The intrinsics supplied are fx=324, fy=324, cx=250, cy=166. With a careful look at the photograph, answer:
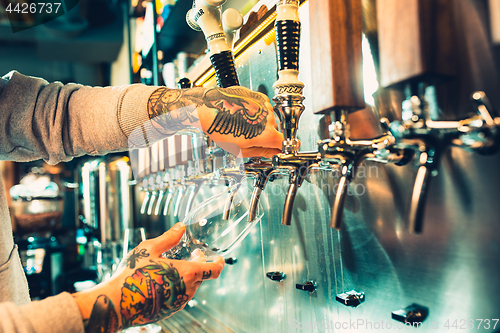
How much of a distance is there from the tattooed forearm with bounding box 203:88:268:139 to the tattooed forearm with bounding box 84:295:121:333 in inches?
15.6

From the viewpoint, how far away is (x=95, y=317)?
0.57 m

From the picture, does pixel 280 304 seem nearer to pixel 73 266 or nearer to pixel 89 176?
pixel 89 176

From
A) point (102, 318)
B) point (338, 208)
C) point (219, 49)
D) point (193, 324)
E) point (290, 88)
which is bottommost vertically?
point (193, 324)

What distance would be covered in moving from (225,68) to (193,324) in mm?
1073

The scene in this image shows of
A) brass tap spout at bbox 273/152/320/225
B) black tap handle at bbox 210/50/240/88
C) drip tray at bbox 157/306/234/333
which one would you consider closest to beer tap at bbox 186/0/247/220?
black tap handle at bbox 210/50/240/88

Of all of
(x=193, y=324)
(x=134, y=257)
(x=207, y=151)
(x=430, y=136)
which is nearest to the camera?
(x=430, y=136)

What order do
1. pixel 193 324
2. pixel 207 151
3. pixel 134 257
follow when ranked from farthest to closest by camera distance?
pixel 193 324
pixel 207 151
pixel 134 257

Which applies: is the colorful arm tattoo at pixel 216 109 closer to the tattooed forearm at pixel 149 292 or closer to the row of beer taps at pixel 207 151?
the row of beer taps at pixel 207 151

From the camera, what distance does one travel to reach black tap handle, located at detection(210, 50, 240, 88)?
79 centimetres

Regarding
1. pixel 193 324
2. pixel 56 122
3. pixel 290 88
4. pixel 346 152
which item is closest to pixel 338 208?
pixel 346 152

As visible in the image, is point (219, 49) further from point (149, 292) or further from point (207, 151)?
point (149, 292)

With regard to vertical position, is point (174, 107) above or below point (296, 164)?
above

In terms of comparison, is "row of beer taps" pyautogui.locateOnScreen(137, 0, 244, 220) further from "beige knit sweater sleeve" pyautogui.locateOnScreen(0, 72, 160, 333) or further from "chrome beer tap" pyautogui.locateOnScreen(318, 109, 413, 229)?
"chrome beer tap" pyautogui.locateOnScreen(318, 109, 413, 229)

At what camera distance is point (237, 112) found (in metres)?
0.71
